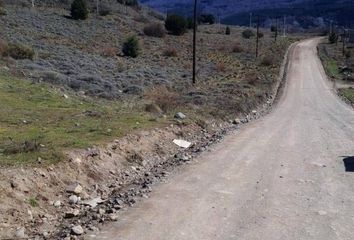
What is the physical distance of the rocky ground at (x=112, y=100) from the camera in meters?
10.0

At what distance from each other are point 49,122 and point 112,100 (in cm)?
898

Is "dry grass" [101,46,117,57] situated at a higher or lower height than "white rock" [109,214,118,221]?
higher

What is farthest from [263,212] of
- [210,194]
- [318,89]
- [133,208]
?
[318,89]

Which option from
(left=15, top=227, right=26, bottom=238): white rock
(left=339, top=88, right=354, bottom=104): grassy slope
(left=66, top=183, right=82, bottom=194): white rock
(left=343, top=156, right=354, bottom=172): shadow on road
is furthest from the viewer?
(left=339, top=88, right=354, bottom=104): grassy slope

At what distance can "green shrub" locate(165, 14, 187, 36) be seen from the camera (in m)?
85.1

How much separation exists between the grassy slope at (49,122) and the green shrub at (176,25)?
61403 mm

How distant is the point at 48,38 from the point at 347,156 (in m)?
40.6

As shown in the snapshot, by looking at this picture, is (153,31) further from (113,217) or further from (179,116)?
(113,217)

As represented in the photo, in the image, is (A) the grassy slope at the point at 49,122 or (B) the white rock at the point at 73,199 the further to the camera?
(A) the grassy slope at the point at 49,122

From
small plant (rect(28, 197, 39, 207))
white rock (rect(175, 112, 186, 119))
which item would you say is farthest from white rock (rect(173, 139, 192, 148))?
small plant (rect(28, 197, 39, 207))

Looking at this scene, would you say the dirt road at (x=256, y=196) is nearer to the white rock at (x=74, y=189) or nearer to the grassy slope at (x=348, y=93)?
the white rock at (x=74, y=189)

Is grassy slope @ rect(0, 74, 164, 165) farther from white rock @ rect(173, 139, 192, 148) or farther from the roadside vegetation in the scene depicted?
white rock @ rect(173, 139, 192, 148)

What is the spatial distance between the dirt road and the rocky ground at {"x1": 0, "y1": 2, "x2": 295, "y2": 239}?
2.46ft

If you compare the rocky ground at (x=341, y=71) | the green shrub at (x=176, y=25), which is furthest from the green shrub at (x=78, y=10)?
the rocky ground at (x=341, y=71)
